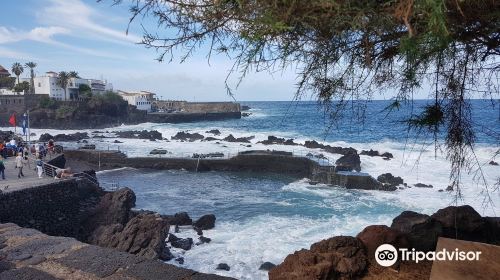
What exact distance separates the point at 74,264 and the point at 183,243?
7835 millimetres

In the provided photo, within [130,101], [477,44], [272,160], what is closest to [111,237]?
[477,44]

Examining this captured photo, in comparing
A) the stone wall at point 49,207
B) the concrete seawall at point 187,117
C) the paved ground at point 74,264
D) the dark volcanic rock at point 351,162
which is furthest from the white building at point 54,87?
the paved ground at point 74,264

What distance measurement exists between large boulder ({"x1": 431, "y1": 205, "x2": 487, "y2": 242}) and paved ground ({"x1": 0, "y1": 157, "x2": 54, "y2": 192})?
12022mm

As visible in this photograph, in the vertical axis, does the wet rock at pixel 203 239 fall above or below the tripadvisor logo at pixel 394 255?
below

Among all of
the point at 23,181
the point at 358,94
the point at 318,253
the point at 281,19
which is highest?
the point at 281,19

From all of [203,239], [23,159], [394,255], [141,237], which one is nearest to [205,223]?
[203,239]

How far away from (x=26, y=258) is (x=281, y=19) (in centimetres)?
418

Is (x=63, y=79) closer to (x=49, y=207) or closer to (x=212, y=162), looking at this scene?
(x=212, y=162)

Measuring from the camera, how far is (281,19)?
85.9 inches

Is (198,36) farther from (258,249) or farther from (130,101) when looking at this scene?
(130,101)

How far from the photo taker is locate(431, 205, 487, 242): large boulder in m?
4.95

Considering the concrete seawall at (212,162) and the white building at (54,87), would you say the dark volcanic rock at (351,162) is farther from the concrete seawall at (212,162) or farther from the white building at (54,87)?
the white building at (54,87)

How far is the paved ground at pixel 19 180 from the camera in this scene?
13.0m

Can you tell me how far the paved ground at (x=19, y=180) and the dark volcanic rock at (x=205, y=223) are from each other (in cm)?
524
